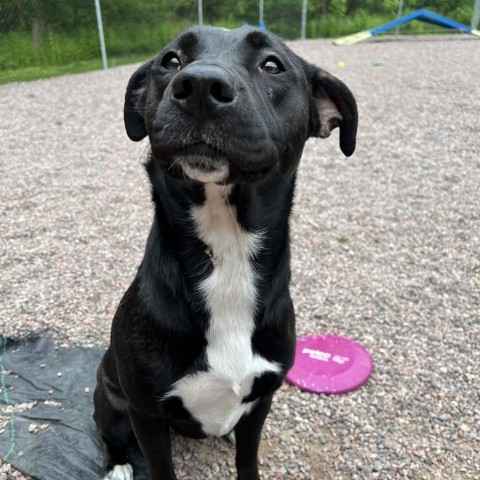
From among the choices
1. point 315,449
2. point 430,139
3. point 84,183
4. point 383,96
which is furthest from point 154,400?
point 383,96

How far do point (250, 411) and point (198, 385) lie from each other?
1.23 feet

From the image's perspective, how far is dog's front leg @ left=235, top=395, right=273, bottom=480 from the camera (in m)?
2.09

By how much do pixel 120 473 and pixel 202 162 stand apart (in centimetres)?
160

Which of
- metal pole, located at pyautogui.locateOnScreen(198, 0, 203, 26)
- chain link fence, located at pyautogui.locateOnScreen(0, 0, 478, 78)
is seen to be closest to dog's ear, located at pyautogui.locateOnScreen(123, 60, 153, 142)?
chain link fence, located at pyautogui.locateOnScreen(0, 0, 478, 78)

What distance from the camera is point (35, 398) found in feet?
8.83

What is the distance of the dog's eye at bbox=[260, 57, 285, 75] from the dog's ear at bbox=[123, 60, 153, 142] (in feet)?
1.66

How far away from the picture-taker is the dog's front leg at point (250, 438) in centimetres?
209

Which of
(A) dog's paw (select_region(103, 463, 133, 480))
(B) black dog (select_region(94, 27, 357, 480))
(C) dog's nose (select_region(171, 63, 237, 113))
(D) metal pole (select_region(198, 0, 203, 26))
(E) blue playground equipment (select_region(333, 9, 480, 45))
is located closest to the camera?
(C) dog's nose (select_region(171, 63, 237, 113))

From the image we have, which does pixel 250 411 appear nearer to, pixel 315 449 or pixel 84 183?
pixel 315 449

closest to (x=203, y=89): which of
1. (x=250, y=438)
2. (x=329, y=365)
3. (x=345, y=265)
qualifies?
(x=250, y=438)

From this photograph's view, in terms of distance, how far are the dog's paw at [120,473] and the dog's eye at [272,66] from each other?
1843 mm

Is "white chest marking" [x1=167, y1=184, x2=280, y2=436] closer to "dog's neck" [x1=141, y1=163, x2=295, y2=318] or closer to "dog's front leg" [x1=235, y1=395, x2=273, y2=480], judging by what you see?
"dog's neck" [x1=141, y1=163, x2=295, y2=318]

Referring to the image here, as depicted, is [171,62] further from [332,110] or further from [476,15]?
[476,15]

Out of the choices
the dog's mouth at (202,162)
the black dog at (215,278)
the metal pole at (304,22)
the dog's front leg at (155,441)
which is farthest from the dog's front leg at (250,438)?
the metal pole at (304,22)
